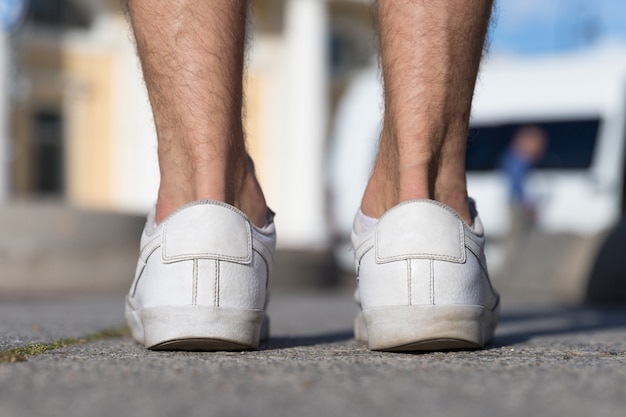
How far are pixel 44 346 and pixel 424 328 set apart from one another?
0.59 m

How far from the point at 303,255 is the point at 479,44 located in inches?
240

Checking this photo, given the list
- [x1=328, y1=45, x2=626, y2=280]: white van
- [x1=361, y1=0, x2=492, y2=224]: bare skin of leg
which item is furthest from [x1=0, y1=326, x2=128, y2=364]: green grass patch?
[x1=328, y1=45, x2=626, y2=280]: white van

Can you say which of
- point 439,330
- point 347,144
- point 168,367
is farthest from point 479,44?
point 347,144

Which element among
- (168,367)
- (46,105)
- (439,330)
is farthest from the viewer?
(46,105)

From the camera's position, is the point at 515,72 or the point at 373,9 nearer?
the point at 373,9

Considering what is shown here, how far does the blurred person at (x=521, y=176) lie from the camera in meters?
7.88

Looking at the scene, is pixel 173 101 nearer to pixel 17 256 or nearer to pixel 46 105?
pixel 17 256

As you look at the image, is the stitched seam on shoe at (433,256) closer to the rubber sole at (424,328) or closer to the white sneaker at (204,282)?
the rubber sole at (424,328)

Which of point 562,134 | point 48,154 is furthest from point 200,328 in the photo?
point 48,154

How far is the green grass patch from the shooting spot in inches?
55.0

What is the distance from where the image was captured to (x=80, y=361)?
4.57ft

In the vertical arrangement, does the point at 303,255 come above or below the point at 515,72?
below

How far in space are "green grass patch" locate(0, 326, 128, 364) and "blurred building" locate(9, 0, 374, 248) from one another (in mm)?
14973

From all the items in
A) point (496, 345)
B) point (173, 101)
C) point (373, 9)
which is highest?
point (373, 9)
